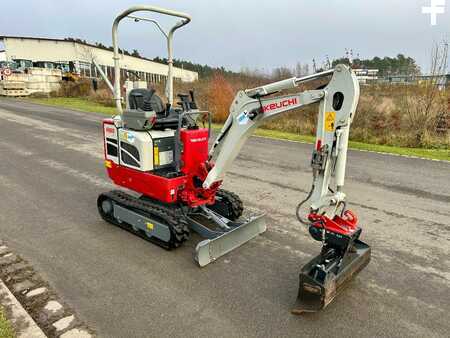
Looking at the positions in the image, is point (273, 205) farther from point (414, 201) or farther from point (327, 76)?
point (327, 76)

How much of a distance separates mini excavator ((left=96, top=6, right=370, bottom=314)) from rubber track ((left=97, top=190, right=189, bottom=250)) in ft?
0.05

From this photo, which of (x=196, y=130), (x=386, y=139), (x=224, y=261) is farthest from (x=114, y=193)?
(x=386, y=139)

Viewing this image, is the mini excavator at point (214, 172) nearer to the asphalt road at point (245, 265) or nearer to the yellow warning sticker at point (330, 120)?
the yellow warning sticker at point (330, 120)

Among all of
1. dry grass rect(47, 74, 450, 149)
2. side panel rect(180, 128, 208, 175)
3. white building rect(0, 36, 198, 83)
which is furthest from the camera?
white building rect(0, 36, 198, 83)

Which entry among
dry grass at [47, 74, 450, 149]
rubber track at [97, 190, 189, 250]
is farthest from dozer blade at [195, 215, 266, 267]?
dry grass at [47, 74, 450, 149]

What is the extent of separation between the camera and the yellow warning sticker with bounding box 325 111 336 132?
3773mm

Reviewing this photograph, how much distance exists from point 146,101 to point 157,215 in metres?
1.61

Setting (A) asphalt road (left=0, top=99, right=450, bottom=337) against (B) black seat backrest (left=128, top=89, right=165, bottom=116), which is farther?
(B) black seat backrest (left=128, top=89, right=165, bottom=116)

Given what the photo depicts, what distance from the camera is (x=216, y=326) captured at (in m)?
3.43

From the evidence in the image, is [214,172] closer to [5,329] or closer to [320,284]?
[320,284]

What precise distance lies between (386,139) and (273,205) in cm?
963

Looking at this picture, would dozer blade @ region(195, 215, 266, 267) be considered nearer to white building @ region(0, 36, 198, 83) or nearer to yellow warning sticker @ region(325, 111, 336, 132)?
yellow warning sticker @ region(325, 111, 336, 132)

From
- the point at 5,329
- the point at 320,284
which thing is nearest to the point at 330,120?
the point at 320,284

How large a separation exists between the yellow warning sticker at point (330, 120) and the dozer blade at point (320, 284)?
4.49 ft
